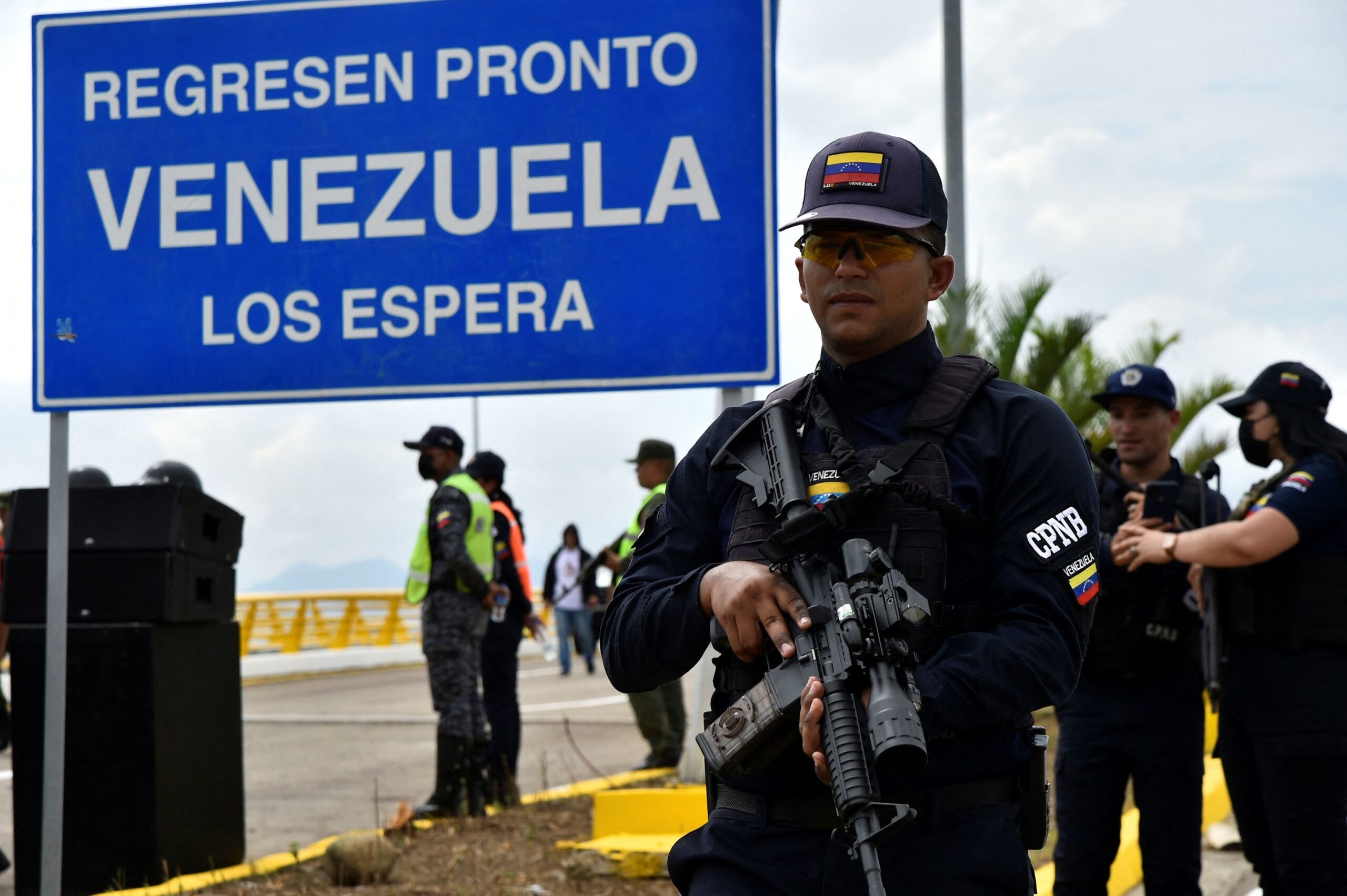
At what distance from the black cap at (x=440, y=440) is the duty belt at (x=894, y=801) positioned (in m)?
5.83

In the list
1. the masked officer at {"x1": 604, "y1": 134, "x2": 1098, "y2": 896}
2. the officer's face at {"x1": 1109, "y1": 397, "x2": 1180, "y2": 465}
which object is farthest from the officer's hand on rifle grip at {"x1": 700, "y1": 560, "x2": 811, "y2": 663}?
the officer's face at {"x1": 1109, "y1": 397, "x2": 1180, "y2": 465}

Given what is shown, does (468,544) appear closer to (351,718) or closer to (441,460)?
(441,460)

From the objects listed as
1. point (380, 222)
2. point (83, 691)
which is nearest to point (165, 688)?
point (83, 691)

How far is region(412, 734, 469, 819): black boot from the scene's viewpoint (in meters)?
7.55

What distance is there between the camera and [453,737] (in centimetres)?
754

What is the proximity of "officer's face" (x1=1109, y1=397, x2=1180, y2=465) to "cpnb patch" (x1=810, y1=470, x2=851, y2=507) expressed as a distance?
2.95 meters

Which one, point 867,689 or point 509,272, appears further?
point 509,272

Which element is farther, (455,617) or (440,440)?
(440,440)

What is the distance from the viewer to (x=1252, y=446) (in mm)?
5070

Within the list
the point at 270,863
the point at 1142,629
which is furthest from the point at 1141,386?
the point at 270,863

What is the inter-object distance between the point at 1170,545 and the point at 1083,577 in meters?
2.62

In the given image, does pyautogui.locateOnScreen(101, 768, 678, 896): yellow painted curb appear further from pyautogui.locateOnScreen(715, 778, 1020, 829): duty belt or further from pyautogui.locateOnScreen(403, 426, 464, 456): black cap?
pyautogui.locateOnScreen(715, 778, 1020, 829): duty belt

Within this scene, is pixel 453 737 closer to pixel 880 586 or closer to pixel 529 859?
pixel 529 859

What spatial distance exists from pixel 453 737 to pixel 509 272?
3236 millimetres
